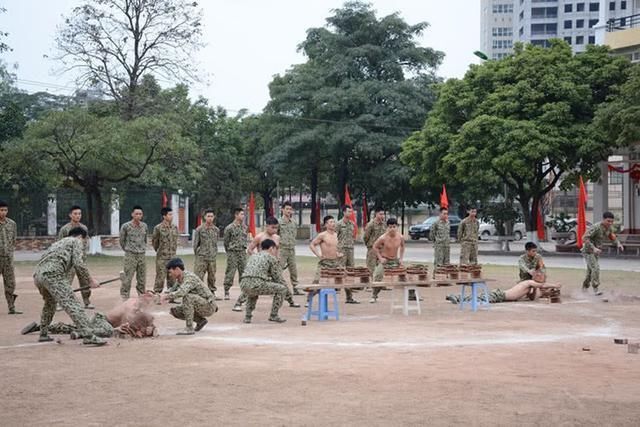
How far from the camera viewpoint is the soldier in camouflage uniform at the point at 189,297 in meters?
12.2

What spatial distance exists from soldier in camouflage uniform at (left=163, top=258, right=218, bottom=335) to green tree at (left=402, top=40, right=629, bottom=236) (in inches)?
837

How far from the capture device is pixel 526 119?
3341 centimetres

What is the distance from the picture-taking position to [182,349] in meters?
10.8

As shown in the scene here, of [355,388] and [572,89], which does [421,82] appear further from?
[355,388]

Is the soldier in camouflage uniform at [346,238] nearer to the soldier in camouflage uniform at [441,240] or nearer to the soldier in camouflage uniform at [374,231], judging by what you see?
the soldier in camouflage uniform at [374,231]

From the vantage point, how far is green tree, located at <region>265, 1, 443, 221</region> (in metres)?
45.7

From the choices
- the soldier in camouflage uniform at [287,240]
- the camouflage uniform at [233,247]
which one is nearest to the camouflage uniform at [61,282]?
the camouflage uniform at [233,247]

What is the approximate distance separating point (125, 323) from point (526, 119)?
2422 cm

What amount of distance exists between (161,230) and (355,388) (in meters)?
9.86

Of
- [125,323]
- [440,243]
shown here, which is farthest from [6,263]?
[440,243]

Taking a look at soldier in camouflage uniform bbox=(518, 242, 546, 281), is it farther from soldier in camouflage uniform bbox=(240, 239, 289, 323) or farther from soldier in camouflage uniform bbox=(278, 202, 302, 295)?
soldier in camouflage uniform bbox=(240, 239, 289, 323)

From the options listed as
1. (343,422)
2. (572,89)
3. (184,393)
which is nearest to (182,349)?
(184,393)

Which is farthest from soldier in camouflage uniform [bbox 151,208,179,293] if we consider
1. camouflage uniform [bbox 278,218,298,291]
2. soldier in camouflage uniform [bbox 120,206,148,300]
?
camouflage uniform [bbox 278,218,298,291]

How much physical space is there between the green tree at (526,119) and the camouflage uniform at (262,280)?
781 inches
